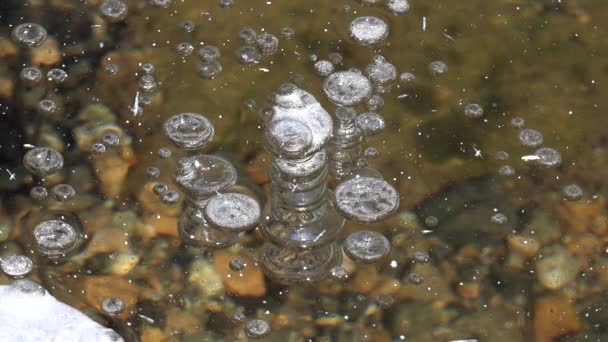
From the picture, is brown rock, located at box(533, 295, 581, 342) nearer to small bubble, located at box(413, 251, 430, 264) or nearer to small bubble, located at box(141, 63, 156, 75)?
small bubble, located at box(413, 251, 430, 264)

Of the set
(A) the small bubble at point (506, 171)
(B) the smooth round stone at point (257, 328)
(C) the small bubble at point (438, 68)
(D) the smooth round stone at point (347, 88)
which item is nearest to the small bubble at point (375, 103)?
(D) the smooth round stone at point (347, 88)

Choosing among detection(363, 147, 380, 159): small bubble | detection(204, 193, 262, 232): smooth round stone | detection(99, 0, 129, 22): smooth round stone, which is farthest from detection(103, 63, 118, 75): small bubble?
detection(363, 147, 380, 159): small bubble

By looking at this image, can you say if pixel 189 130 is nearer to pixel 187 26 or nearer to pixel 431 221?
pixel 187 26

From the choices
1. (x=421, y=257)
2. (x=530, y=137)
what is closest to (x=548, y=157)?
(x=530, y=137)

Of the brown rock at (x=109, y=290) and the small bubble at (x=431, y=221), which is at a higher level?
the small bubble at (x=431, y=221)

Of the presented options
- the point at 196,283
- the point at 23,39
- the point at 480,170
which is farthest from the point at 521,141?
the point at 23,39

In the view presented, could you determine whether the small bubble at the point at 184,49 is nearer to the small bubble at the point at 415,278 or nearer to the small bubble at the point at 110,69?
the small bubble at the point at 110,69
